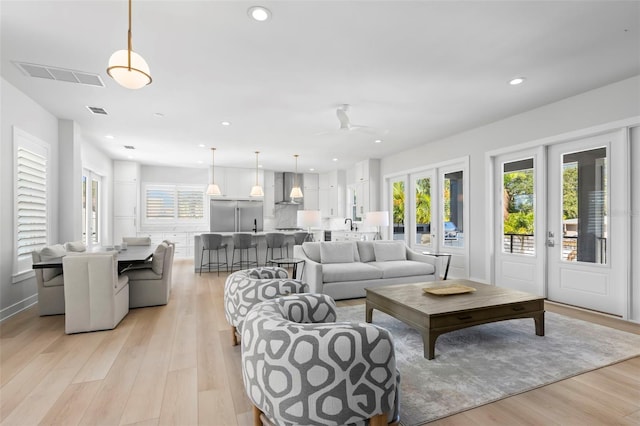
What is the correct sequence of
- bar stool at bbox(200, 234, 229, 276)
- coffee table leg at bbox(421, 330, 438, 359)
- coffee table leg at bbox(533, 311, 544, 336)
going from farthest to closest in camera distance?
bar stool at bbox(200, 234, 229, 276), coffee table leg at bbox(533, 311, 544, 336), coffee table leg at bbox(421, 330, 438, 359)

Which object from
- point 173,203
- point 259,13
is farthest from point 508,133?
point 173,203

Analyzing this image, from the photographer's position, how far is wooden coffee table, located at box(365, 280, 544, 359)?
2648 millimetres

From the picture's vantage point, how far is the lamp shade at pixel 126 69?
195cm

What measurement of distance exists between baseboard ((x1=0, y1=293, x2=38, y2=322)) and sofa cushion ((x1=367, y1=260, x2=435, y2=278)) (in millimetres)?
4723

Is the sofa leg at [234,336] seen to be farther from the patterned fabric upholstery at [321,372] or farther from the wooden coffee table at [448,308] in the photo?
the patterned fabric upholstery at [321,372]

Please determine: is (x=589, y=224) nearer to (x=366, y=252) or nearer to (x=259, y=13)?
(x=366, y=252)

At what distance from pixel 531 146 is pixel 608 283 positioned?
2.04m

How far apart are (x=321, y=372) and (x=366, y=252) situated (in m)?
4.12

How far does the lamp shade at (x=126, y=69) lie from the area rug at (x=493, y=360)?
2.70 m

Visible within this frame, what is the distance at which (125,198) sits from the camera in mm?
8477

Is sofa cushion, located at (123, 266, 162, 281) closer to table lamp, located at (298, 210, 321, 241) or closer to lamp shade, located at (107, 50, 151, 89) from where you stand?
table lamp, located at (298, 210, 321, 241)

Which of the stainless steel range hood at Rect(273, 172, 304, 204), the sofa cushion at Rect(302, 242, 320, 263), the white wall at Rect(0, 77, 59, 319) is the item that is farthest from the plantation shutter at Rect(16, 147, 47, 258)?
the stainless steel range hood at Rect(273, 172, 304, 204)

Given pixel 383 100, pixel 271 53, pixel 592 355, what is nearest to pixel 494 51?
pixel 383 100

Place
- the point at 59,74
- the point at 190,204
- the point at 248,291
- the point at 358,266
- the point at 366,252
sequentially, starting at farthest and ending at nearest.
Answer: the point at 190,204 < the point at 366,252 < the point at 358,266 < the point at 59,74 < the point at 248,291
